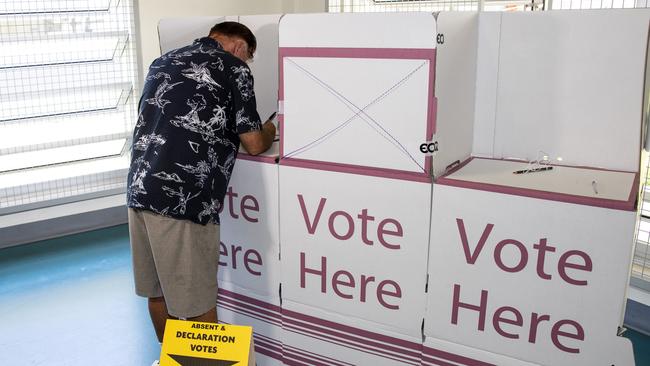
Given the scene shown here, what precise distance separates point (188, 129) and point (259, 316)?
0.88 meters

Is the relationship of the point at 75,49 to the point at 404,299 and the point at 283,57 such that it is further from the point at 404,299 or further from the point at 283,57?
the point at 404,299

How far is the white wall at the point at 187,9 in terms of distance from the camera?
14.5 feet

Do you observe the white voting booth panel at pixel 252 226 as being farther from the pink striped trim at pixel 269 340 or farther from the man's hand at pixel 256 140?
the pink striped trim at pixel 269 340

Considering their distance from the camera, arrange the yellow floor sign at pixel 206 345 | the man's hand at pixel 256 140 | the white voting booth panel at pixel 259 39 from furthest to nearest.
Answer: the white voting booth panel at pixel 259 39
the man's hand at pixel 256 140
the yellow floor sign at pixel 206 345

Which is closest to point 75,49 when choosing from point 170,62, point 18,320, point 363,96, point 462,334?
point 18,320

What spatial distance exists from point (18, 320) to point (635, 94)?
9.97ft

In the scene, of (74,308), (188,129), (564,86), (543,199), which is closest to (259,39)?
(188,129)

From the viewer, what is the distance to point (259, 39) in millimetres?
2684

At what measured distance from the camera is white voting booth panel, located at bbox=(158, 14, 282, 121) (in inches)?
104

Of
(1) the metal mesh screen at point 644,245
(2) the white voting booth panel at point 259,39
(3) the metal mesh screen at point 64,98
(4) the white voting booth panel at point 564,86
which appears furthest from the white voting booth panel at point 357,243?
(3) the metal mesh screen at point 64,98

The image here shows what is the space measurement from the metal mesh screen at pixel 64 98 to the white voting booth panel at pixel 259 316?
7.62 ft

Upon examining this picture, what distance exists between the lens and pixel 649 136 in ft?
6.40

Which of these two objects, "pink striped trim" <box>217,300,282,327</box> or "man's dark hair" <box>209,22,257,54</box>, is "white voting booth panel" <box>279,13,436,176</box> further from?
"pink striped trim" <box>217,300,282,327</box>

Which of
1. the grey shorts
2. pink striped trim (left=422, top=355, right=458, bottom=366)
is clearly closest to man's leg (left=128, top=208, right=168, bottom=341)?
the grey shorts
